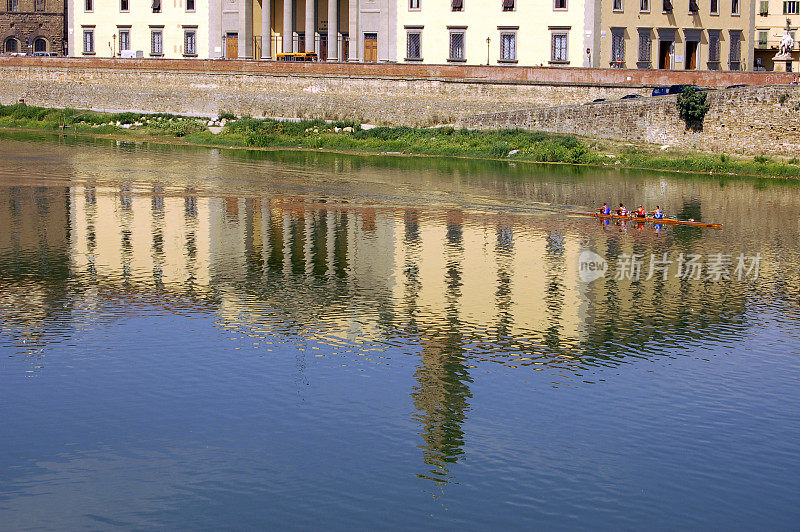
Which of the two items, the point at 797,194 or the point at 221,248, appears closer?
the point at 221,248

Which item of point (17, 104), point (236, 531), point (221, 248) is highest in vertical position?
point (17, 104)

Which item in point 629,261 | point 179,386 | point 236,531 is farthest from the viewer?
point 629,261

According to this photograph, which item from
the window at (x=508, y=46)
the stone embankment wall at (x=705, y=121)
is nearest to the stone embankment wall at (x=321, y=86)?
the stone embankment wall at (x=705, y=121)

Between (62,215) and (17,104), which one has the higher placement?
(17,104)

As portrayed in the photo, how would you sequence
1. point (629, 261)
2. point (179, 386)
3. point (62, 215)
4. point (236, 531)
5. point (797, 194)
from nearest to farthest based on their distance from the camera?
point (236, 531)
point (179, 386)
point (629, 261)
point (62, 215)
point (797, 194)

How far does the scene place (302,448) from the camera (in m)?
21.3

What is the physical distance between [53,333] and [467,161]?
41.7 metres

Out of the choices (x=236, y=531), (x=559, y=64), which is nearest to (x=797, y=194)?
(x=559, y=64)

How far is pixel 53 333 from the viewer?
92.4ft

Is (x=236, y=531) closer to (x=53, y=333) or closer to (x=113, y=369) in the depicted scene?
(x=113, y=369)

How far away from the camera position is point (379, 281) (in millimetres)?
34875

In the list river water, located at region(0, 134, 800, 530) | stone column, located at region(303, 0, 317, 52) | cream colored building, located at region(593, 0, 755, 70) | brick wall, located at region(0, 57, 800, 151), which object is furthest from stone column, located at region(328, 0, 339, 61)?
river water, located at region(0, 134, 800, 530)

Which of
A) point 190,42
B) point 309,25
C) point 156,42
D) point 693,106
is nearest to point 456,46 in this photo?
point 309,25

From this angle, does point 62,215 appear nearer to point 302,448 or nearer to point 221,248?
point 221,248
